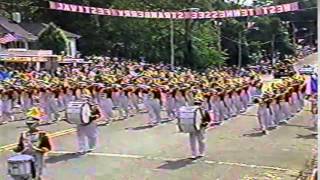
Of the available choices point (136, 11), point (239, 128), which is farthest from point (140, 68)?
point (239, 128)

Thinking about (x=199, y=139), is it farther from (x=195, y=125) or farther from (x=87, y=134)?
(x=87, y=134)

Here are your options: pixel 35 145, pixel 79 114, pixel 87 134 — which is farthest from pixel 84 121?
pixel 35 145

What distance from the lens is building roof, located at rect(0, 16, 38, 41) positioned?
80.8ft

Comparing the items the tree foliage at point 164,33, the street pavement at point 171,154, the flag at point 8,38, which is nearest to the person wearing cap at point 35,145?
the street pavement at point 171,154

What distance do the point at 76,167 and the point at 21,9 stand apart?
1613 cm

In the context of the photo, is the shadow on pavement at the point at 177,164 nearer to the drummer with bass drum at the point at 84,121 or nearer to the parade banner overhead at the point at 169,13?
the drummer with bass drum at the point at 84,121

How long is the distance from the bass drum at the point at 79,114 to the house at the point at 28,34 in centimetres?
995

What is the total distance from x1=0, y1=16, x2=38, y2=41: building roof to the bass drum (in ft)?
40.7

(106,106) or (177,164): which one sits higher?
(106,106)

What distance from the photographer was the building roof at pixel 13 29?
2462 centimetres

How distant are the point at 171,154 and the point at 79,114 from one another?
173 centimetres

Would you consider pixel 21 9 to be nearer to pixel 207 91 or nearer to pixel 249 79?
pixel 249 79

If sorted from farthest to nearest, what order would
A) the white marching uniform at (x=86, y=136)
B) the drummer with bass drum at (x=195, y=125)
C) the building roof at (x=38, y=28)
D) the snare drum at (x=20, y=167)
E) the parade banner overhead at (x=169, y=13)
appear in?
1. the building roof at (x=38, y=28)
2. the parade banner overhead at (x=169, y=13)
3. the white marching uniform at (x=86, y=136)
4. the drummer with bass drum at (x=195, y=125)
5. the snare drum at (x=20, y=167)

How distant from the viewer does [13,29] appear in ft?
87.0
